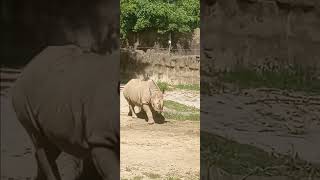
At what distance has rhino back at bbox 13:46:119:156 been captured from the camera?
2.81 metres

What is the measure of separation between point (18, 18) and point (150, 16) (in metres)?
12.3

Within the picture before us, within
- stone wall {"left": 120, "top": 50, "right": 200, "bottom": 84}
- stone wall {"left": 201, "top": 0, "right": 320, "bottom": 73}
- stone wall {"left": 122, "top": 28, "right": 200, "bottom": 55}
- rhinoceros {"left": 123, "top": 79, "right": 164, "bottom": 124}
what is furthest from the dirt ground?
stone wall {"left": 122, "top": 28, "right": 200, "bottom": 55}

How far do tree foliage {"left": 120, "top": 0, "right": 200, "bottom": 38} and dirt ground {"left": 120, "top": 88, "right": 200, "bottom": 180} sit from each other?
238 inches

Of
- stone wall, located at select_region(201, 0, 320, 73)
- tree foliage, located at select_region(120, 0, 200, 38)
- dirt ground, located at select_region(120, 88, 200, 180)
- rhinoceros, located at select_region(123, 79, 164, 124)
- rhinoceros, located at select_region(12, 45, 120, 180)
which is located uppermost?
tree foliage, located at select_region(120, 0, 200, 38)

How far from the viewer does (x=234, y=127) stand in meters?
3.07

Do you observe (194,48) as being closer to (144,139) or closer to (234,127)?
(144,139)

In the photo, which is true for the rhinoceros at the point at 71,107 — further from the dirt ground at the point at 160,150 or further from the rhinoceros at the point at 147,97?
the rhinoceros at the point at 147,97

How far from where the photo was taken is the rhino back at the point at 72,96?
2.81m

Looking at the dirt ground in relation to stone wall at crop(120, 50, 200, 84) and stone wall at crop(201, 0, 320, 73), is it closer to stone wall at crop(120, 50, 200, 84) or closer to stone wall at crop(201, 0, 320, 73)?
stone wall at crop(201, 0, 320, 73)

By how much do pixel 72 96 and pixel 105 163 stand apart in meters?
0.41

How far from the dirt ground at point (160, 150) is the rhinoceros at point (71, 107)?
2281 mm

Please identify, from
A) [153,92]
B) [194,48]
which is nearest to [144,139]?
[153,92]

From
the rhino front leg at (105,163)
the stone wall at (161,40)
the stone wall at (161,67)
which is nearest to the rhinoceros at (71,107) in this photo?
the rhino front leg at (105,163)

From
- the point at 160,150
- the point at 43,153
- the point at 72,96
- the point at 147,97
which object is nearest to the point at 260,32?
the point at 72,96
